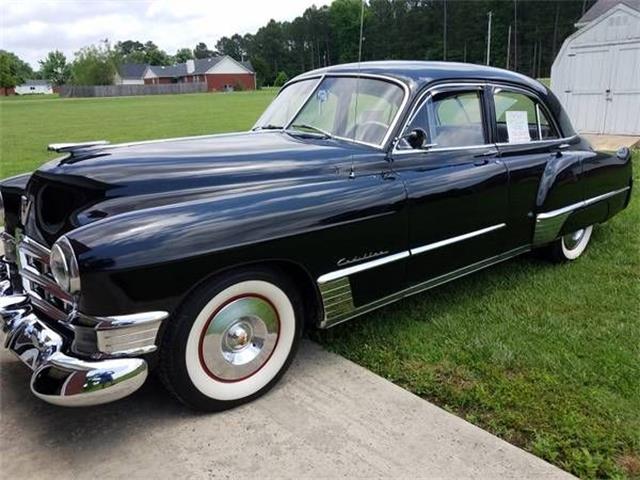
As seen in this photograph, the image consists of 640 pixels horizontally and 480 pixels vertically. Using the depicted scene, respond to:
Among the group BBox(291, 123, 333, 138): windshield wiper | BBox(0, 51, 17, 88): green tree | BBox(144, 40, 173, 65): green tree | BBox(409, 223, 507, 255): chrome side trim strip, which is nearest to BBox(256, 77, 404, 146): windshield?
BBox(291, 123, 333, 138): windshield wiper

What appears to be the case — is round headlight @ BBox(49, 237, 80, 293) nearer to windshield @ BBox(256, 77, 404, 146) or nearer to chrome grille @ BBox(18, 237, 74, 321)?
chrome grille @ BBox(18, 237, 74, 321)

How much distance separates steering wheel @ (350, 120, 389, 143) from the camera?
358cm

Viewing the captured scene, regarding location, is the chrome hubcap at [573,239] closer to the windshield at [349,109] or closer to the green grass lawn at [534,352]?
the green grass lawn at [534,352]

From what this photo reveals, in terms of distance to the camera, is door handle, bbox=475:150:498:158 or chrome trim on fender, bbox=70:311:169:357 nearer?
chrome trim on fender, bbox=70:311:169:357

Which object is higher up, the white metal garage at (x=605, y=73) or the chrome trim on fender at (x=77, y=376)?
the white metal garage at (x=605, y=73)

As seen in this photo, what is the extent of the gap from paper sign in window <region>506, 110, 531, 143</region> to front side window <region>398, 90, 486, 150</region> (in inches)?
13.0

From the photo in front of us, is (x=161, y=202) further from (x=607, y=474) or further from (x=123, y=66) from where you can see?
(x=123, y=66)

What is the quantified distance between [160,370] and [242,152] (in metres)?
1.38

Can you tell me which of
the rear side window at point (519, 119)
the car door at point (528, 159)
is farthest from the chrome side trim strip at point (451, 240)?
the rear side window at point (519, 119)

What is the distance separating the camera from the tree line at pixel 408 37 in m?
8.11

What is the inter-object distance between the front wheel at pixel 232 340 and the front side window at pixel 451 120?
4.35 feet

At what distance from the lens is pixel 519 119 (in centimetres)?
441

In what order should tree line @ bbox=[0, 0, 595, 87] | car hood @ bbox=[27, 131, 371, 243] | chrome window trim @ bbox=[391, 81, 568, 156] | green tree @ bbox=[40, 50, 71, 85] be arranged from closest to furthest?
1. car hood @ bbox=[27, 131, 371, 243]
2. chrome window trim @ bbox=[391, 81, 568, 156]
3. tree line @ bbox=[0, 0, 595, 87]
4. green tree @ bbox=[40, 50, 71, 85]

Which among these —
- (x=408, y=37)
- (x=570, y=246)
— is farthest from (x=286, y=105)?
(x=408, y=37)
